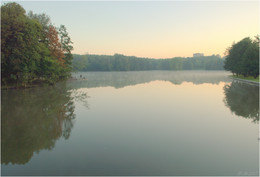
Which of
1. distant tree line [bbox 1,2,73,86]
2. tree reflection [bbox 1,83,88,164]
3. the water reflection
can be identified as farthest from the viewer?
the water reflection

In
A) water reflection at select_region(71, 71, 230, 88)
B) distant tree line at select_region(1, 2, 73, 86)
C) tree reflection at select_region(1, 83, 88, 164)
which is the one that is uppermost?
distant tree line at select_region(1, 2, 73, 86)

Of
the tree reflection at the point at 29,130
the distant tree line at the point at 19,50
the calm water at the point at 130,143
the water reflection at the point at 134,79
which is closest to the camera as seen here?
the calm water at the point at 130,143

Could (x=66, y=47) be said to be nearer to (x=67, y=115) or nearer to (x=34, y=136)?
(x=67, y=115)

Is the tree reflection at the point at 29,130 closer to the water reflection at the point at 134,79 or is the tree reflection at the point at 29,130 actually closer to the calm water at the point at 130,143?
the calm water at the point at 130,143

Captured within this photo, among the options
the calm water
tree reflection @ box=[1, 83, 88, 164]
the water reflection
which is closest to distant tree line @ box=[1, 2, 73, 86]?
the water reflection

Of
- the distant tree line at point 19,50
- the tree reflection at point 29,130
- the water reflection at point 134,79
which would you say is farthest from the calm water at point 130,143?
the water reflection at point 134,79

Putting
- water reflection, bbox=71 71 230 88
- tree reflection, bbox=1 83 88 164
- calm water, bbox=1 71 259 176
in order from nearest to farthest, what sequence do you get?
calm water, bbox=1 71 259 176 → tree reflection, bbox=1 83 88 164 → water reflection, bbox=71 71 230 88

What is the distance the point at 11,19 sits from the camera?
26359mm

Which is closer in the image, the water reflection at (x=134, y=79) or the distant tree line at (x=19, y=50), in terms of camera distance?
the distant tree line at (x=19, y=50)

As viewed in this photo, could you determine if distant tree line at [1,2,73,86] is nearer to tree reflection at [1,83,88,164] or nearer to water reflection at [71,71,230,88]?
water reflection at [71,71,230,88]

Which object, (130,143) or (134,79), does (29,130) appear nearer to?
(130,143)

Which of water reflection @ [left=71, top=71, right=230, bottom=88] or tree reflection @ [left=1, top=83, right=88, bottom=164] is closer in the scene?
tree reflection @ [left=1, top=83, right=88, bottom=164]

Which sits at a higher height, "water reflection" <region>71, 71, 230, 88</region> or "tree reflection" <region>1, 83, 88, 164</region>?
"water reflection" <region>71, 71, 230, 88</region>

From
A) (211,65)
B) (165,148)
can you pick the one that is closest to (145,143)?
(165,148)
